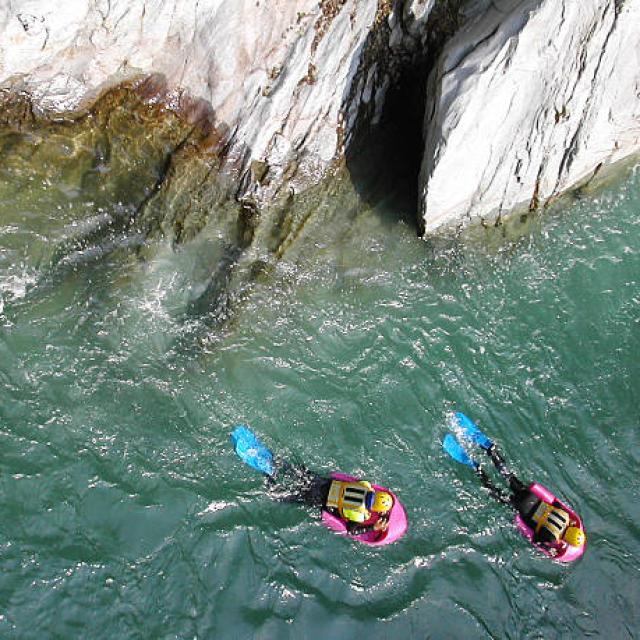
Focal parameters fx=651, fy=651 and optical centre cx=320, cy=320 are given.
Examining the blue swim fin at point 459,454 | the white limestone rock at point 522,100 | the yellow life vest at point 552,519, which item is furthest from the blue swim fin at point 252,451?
the white limestone rock at point 522,100

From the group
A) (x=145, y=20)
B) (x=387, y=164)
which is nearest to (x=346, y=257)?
(x=387, y=164)

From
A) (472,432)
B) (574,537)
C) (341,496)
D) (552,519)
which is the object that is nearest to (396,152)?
(472,432)

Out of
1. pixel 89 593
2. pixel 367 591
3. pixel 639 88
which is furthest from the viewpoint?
pixel 639 88

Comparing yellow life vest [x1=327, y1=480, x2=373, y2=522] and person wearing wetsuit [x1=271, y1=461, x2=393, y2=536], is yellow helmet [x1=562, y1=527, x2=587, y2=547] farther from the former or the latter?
yellow life vest [x1=327, y1=480, x2=373, y2=522]

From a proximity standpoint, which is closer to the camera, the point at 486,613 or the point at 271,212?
the point at 486,613

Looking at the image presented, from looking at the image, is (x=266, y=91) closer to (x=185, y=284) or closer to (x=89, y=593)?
(x=185, y=284)

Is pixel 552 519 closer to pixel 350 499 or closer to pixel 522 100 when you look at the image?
pixel 350 499

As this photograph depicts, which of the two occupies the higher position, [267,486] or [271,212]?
[271,212]
